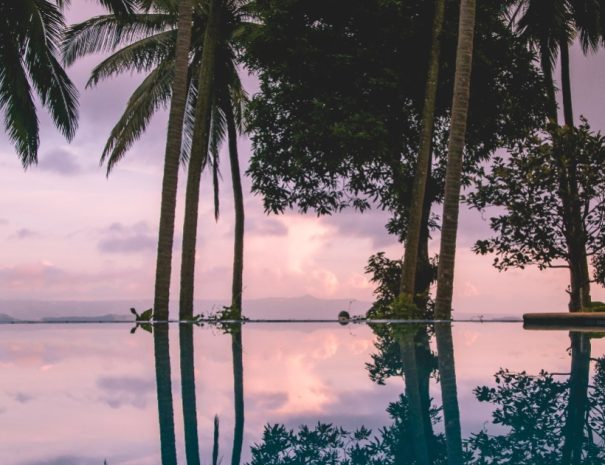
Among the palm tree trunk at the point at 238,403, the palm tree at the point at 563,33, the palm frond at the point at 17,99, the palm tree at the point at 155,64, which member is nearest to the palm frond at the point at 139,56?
the palm tree at the point at 155,64

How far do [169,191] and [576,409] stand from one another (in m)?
12.0

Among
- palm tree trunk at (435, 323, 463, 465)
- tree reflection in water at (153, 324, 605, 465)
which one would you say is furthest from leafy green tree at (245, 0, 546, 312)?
tree reflection in water at (153, 324, 605, 465)

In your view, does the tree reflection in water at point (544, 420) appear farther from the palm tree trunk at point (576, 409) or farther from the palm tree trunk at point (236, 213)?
the palm tree trunk at point (236, 213)

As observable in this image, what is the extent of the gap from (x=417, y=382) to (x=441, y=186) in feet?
51.1

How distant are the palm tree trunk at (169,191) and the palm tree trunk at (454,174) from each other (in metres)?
5.32

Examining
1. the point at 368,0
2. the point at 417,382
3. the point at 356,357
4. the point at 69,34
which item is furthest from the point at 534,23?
the point at 417,382

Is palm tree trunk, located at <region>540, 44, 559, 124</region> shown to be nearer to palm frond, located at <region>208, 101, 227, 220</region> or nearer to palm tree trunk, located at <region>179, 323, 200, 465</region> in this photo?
palm frond, located at <region>208, 101, 227, 220</region>

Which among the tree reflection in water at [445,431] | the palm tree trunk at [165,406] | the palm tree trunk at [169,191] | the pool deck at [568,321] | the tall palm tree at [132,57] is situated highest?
the tall palm tree at [132,57]

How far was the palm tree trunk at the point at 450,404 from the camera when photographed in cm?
310

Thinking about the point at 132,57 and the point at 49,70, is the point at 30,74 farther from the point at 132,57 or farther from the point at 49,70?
the point at 132,57

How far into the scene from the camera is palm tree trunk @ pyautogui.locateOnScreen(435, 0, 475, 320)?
14492 millimetres

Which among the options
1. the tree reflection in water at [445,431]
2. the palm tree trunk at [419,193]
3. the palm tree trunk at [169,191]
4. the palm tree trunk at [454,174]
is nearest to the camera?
the tree reflection in water at [445,431]

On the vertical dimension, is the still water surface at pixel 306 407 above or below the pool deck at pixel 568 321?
below

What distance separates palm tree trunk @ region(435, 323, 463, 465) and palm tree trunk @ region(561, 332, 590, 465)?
1.35 feet
